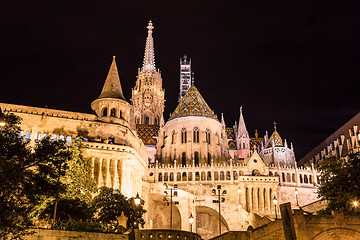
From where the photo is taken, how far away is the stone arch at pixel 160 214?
48.4m

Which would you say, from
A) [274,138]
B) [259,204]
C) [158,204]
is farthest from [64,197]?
[274,138]

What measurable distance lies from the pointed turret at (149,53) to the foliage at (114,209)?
71.8m

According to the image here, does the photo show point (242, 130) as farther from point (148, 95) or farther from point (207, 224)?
point (148, 95)

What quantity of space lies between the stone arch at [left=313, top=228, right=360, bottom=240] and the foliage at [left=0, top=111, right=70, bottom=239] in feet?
54.3

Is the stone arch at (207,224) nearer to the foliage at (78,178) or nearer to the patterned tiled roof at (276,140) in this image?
the foliage at (78,178)

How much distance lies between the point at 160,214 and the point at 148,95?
165 ft

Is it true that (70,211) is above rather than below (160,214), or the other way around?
below

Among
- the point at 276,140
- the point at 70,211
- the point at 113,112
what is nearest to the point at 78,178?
the point at 70,211

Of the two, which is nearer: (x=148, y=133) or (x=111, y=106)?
(x=111, y=106)

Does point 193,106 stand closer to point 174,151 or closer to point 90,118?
point 174,151

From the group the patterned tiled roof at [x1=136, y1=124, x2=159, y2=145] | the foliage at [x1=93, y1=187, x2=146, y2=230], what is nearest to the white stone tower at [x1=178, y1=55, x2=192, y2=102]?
the patterned tiled roof at [x1=136, y1=124, x2=159, y2=145]

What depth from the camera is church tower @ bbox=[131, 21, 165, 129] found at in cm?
9350

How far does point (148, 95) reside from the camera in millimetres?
96000

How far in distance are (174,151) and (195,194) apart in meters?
13.4
